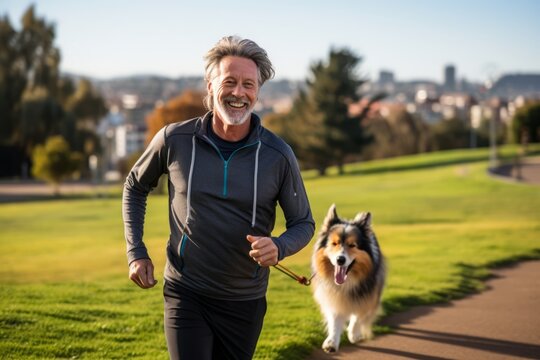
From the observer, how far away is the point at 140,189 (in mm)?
4176

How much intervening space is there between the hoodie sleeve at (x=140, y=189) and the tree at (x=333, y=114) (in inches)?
2084

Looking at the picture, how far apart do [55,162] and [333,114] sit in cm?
1973

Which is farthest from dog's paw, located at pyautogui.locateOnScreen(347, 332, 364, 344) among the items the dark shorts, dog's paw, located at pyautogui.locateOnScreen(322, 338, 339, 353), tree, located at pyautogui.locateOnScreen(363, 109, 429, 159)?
tree, located at pyautogui.locateOnScreen(363, 109, 429, 159)

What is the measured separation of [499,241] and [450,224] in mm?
5995

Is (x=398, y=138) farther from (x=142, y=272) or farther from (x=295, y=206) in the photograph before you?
(x=142, y=272)

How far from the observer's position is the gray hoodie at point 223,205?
12.6 feet

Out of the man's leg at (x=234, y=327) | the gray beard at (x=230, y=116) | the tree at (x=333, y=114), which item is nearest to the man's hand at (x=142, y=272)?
the man's leg at (x=234, y=327)

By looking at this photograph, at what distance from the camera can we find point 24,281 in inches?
504

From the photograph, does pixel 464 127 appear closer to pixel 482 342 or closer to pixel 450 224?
pixel 450 224

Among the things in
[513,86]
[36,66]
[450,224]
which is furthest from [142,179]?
[513,86]

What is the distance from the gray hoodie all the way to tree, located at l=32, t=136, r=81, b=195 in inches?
1927

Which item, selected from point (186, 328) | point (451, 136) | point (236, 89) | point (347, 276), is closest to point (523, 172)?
point (451, 136)

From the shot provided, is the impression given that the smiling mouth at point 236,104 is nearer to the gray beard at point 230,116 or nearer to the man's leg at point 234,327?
the gray beard at point 230,116

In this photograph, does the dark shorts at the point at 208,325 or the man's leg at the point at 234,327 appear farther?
the man's leg at the point at 234,327
